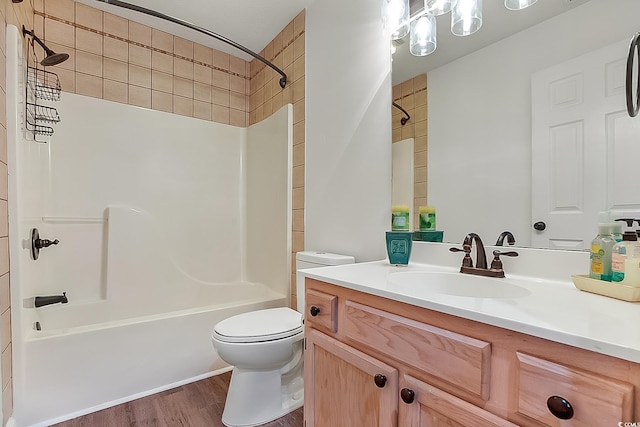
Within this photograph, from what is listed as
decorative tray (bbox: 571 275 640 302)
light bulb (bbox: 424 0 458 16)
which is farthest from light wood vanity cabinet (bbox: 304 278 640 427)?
light bulb (bbox: 424 0 458 16)

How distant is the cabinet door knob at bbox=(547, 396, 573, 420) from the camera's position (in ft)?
1.77

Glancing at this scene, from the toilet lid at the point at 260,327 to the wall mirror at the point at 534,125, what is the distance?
0.88 m

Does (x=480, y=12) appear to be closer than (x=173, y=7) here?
Yes

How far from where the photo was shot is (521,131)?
1.13 meters

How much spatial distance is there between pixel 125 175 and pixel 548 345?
2.51 m

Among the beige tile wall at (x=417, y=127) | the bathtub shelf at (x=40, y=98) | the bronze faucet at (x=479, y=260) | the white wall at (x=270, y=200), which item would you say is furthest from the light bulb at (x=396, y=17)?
the bathtub shelf at (x=40, y=98)

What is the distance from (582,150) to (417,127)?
0.63 metres

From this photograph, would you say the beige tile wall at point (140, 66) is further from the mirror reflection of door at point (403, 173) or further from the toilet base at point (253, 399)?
the toilet base at point (253, 399)

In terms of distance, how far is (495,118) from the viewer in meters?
→ 1.21

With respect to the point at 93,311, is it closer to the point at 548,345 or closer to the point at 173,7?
the point at 173,7

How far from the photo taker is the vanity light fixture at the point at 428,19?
1.25 meters

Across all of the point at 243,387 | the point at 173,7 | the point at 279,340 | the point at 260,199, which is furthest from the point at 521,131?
the point at 173,7

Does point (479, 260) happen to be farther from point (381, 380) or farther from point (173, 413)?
point (173, 413)

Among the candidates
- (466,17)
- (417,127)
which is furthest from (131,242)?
(466,17)
